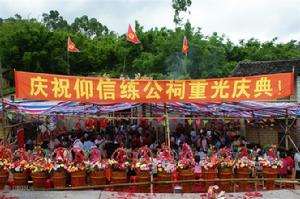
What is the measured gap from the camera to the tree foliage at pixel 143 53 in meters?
30.1

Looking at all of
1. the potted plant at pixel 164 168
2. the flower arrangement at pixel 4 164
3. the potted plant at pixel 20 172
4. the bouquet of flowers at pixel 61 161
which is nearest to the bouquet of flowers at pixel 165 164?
the potted plant at pixel 164 168

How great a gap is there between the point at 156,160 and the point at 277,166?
11.5ft

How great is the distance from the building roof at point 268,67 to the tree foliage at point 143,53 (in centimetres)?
490

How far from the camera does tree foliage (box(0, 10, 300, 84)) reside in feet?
98.7

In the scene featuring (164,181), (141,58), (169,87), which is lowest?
(164,181)

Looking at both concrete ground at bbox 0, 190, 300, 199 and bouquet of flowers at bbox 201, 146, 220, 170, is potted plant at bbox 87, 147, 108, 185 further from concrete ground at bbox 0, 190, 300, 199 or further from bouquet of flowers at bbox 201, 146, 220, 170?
bouquet of flowers at bbox 201, 146, 220, 170

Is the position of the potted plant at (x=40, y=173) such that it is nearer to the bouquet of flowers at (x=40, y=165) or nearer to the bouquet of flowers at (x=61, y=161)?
the bouquet of flowers at (x=40, y=165)

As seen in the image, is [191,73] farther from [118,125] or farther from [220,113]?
[220,113]

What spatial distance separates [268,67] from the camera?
75.7 ft

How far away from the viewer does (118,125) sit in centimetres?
2094

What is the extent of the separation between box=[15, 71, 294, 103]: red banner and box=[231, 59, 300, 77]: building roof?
10.0m

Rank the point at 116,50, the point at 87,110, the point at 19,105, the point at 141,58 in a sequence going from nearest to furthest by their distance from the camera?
the point at 19,105 < the point at 87,110 < the point at 141,58 < the point at 116,50

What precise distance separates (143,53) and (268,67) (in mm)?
12343

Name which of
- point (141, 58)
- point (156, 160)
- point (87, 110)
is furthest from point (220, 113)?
point (141, 58)
